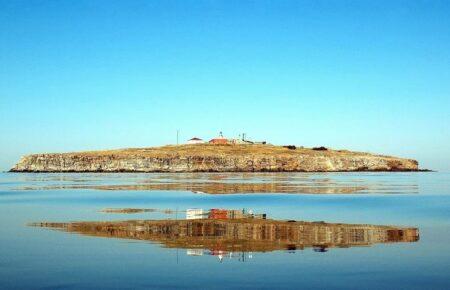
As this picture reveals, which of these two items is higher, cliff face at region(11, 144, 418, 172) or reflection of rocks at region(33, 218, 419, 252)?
cliff face at region(11, 144, 418, 172)

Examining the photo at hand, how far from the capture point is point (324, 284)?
986 cm

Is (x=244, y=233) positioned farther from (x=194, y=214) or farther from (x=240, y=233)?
(x=194, y=214)

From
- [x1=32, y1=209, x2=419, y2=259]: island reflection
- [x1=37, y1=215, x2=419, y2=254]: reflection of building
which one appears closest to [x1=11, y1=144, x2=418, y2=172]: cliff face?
[x1=32, y1=209, x2=419, y2=259]: island reflection

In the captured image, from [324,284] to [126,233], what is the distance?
8711 mm

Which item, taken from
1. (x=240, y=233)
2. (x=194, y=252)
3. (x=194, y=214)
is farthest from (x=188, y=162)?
(x=194, y=252)

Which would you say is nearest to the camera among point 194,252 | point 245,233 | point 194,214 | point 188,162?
point 194,252

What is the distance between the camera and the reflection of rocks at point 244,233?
14.5m

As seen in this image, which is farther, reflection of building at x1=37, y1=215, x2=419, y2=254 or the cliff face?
the cliff face

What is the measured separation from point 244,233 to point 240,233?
13 centimetres

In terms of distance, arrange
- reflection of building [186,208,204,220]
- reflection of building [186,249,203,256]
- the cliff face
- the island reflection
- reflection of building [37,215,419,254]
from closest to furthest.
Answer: reflection of building [186,249,203,256]
the island reflection
reflection of building [37,215,419,254]
reflection of building [186,208,204,220]
the cliff face

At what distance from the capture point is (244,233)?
16.8 m

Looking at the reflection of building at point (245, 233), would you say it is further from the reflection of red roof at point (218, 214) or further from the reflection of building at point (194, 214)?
the reflection of building at point (194, 214)

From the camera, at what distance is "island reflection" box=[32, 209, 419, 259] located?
14219 mm

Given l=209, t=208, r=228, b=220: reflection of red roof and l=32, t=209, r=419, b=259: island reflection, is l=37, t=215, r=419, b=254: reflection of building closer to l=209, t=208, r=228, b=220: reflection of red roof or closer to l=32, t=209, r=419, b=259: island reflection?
l=32, t=209, r=419, b=259: island reflection
